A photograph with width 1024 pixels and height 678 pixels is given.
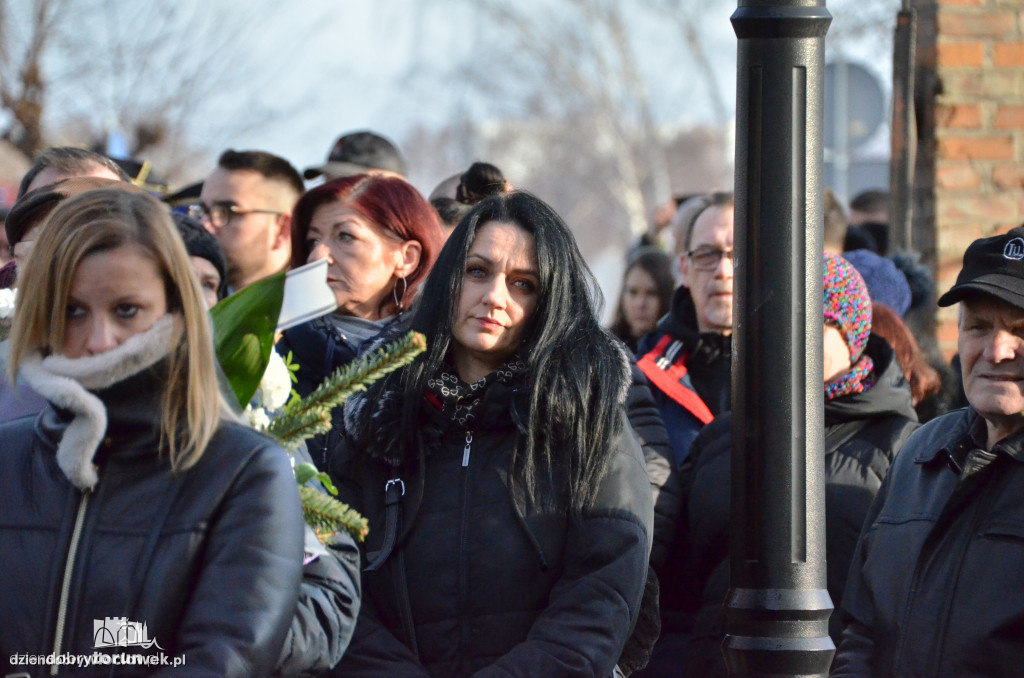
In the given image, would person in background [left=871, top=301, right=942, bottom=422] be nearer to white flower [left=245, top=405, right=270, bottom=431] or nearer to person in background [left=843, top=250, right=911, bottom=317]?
person in background [left=843, top=250, right=911, bottom=317]

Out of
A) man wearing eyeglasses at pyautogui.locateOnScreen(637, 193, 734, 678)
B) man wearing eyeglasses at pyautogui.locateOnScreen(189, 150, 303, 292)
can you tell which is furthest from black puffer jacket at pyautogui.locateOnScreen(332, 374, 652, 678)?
man wearing eyeglasses at pyautogui.locateOnScreen(189, 150, 303, 292)

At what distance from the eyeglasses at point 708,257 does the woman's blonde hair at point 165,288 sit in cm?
282

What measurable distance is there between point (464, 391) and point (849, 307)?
58.7 inches

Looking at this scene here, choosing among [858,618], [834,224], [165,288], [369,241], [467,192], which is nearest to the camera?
[165,288]

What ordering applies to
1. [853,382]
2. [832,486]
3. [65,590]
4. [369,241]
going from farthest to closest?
[369,241]
[853,382]
[832,486]
[65,590]

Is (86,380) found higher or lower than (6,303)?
A: lower

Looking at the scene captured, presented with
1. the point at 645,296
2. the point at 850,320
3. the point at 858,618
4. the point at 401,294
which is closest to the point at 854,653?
the point at 858,618

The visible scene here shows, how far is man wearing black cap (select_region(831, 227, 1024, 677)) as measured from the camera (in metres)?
3.00

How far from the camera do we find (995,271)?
3.30m

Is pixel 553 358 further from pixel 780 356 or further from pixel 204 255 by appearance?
pixel 204 255

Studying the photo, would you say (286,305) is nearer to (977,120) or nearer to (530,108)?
(977,120)

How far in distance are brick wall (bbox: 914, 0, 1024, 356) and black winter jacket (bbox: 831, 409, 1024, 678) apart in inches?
114

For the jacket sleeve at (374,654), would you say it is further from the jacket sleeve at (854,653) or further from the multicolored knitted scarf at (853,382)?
the multicolored knitted scarf at (853,382)

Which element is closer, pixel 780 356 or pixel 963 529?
pixel 780 356
